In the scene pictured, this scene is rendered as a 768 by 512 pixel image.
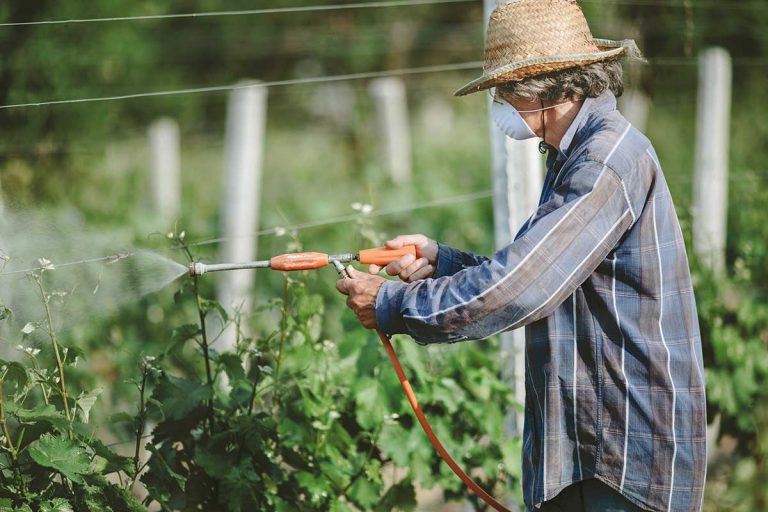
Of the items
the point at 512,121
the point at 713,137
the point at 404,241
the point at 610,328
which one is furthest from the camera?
the point at 713,137

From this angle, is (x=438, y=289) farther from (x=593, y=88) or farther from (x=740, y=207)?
(x=740, y=207)

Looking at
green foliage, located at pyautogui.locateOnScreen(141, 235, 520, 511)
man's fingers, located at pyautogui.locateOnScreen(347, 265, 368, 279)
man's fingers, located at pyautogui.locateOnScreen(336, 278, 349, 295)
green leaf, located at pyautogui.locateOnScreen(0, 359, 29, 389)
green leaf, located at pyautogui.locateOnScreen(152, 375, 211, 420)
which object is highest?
man's fingers, located at pyautogui.locateOnScreen(347, 265, 368, 279)

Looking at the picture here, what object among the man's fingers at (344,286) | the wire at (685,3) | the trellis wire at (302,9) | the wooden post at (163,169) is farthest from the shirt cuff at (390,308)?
the wooden post at (163,169)

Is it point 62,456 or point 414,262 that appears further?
point 414,262

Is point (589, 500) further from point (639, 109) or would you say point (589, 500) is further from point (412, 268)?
point (639, 109)

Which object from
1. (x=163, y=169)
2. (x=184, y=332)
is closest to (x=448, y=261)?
(x=184, y=332)

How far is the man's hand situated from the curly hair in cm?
62

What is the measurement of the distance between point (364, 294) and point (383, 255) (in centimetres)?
25

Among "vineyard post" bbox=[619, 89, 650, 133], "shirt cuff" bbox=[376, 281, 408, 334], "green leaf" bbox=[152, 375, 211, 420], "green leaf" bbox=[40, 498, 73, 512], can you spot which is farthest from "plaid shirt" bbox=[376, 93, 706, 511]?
"vineyard post" bbox=[619, 89, 650, 133]

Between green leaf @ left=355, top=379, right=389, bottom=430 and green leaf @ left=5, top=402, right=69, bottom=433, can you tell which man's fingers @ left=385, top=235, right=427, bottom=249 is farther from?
green leaf @ left=5, top=402, right=69, bottom=433

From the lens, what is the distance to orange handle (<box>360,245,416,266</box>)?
101 inches

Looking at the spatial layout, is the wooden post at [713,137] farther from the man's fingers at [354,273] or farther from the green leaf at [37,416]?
the green leaf at [37,416]

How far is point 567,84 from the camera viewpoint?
95.1 inches

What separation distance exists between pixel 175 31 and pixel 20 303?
34.7 feet
